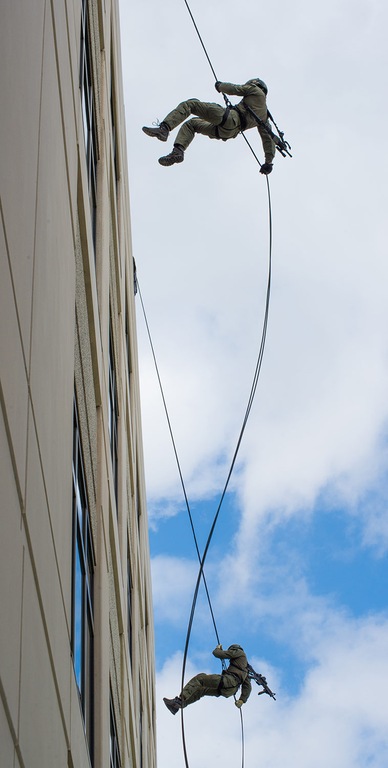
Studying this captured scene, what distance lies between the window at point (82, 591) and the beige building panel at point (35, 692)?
7.33 feet

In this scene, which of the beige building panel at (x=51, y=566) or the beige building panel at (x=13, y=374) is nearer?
the beige building panel at (x=13, y=374)

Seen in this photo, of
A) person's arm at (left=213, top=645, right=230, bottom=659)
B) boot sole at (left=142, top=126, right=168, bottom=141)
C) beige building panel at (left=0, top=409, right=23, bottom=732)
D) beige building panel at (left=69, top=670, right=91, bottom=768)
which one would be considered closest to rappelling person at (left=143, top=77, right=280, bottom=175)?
boot sole at (left=142, top=126, right=168, bottom=141)

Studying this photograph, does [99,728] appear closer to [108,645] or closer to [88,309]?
[108,645]

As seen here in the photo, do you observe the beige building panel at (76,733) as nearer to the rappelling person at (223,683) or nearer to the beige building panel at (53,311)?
the beige building panel at (53,311)

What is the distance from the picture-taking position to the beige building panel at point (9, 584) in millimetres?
6027

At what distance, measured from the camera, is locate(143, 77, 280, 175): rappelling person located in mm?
14195

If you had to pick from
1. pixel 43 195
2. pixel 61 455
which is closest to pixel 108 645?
pixel 61 455

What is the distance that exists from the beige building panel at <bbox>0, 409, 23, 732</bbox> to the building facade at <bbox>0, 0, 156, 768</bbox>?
0.03ft

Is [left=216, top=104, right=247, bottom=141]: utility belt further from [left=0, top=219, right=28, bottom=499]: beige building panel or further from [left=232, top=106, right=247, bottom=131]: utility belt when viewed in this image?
[left=0, top=219, right=28, bottom=499]: beige building panel

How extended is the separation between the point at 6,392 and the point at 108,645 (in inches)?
284

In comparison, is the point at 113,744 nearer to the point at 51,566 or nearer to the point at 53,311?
the point at 51,566

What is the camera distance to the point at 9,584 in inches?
245

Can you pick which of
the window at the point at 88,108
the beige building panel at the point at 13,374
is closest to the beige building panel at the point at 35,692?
the beige building panel at the point at 13,374

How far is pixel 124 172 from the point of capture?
22672 mm
